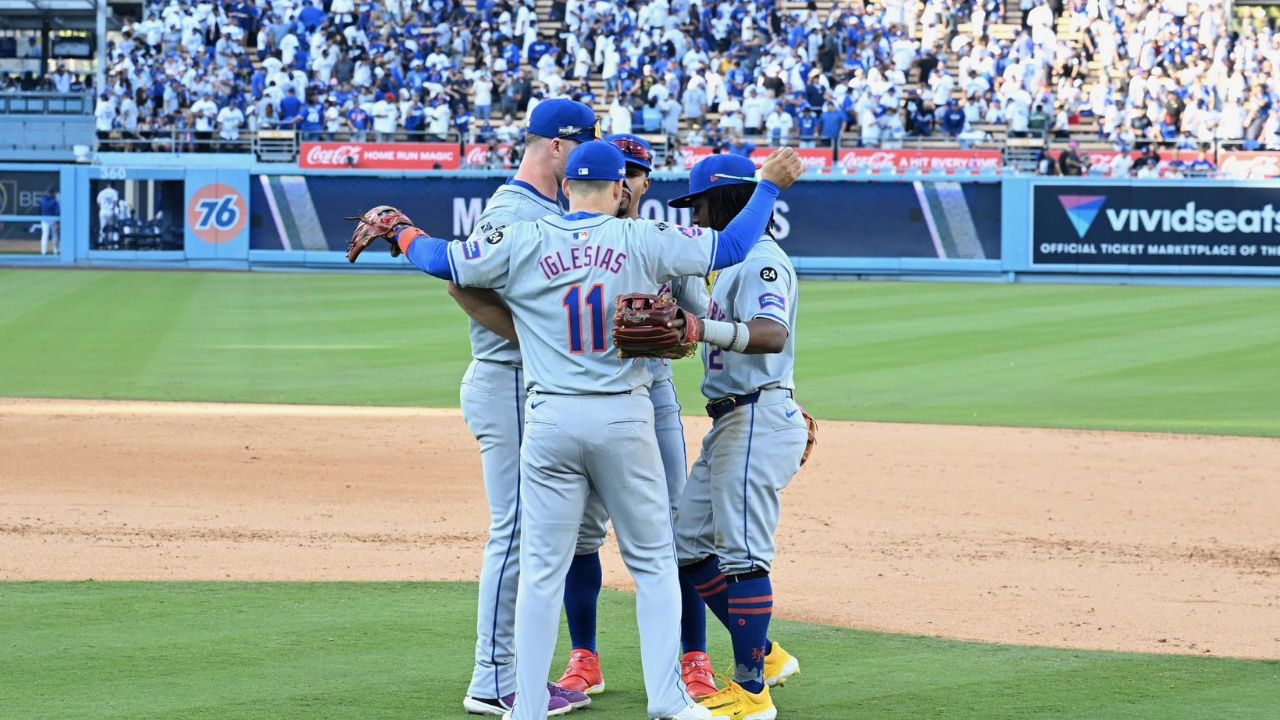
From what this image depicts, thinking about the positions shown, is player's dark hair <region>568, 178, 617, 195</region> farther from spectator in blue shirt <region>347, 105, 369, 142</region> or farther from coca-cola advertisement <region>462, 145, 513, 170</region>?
spectator in blue shirt <region>347, 105, 369, 142</region>

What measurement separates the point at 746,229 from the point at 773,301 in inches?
15.0

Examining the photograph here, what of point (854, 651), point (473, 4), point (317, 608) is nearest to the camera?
point (854, 651)

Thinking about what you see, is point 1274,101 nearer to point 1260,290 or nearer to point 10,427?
point 1260,290

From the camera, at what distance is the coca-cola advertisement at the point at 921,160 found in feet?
101

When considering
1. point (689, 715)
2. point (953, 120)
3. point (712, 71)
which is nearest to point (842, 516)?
point (689, 715)

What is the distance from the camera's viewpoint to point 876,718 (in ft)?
16.9

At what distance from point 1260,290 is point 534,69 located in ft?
54.9

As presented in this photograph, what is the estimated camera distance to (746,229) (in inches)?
191

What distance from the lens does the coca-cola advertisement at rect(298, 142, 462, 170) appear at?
1271 inches

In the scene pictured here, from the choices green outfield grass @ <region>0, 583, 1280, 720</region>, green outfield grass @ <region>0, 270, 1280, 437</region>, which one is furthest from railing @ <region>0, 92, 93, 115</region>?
green outfield grass @ <region>0, 583, 1280, 720</region>

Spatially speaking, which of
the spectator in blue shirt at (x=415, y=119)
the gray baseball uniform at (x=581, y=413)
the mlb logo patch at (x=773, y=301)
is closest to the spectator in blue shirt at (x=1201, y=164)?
the spectator in blue shirt at (x=415, y=119)

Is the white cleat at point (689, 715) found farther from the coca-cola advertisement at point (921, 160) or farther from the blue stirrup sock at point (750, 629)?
the coca-cola advertisement at point (921, 160)

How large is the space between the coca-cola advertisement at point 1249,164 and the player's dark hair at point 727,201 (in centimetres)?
2695

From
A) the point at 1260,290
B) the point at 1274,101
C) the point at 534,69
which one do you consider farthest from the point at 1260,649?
the point at 534,69
